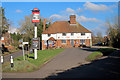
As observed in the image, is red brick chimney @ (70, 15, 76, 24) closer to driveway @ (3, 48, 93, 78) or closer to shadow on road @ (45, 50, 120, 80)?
driveway @ (3, 48, 93, 78)

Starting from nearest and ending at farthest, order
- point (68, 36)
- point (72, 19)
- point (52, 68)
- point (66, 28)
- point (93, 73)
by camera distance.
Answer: point (93, 73) → point (52, 68) → point (68, 36) → point (66, 28) → point (72, 19)

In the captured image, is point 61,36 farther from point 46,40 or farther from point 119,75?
point 119,75

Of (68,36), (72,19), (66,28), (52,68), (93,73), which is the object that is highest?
(72,19)

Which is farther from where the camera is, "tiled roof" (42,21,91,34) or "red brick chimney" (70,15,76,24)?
"red brick chimney" (70,15,76,24)

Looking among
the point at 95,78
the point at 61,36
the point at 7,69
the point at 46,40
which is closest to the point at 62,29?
the point at 61,36

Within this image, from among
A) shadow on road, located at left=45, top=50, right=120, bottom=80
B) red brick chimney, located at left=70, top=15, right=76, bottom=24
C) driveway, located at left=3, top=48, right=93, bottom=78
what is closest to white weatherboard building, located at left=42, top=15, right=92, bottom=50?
red brick chimney, located at left=70, top=15, right=76, bottom=24

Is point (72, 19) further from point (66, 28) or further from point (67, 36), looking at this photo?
point (67, 36)

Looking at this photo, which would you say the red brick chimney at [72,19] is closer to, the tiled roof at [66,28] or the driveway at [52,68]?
the tiled roof at [66,28]

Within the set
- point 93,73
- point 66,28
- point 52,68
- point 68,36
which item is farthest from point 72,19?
point 93,73

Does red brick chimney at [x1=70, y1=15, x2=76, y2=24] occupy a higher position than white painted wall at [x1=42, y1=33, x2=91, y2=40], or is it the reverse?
red brick chimney at [x1=70, y1=15, x2=76, y2=24]

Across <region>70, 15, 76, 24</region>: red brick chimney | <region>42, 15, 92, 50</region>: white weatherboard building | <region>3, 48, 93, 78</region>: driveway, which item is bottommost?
<region>3, 48, 93, 78</region>: driveway

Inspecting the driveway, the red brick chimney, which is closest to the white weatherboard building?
the red brick chimney

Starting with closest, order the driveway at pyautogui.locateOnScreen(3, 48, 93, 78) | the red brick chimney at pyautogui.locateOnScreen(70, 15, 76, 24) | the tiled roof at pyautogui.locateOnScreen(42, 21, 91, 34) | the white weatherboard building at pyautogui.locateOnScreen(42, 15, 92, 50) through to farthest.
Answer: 1. the driveway at pyautogui.locateOnScreen(3, 48, 93, 78)
2. the white weatherboard building at pyautogui.locateOnScreen(42, 15, 92, 50)
3. the tiled roof at pyautogui.locateOnScreen(42, 21, 91, 34)
4. the red brick chimney at pyautogui.locateOnScreen(70, 15, 76, 24)

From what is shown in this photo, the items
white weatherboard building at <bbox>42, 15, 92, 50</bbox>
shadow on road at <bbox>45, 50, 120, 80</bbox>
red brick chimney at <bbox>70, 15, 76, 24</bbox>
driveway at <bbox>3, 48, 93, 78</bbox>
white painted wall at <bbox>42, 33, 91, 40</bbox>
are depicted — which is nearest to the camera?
shadow on road at <bbox>45, 50, 120, 80</bbox>
